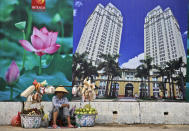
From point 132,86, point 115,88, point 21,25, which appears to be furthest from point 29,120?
point 132,86

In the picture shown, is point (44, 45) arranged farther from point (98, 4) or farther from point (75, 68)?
point (98, 4)

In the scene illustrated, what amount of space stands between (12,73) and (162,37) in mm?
4753

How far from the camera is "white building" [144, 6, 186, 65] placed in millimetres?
9180

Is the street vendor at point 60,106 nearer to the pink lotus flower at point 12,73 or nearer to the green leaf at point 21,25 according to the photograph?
the pink lotus flower at point 12,73

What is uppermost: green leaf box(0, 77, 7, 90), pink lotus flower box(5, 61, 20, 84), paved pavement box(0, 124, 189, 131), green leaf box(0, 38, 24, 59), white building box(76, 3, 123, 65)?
white building box(76, 3, 123, 65)

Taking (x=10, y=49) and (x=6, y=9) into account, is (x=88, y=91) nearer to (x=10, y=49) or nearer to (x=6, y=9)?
(x=10, y=49)

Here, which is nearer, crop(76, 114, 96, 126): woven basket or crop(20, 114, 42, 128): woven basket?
crop(20, 114, 42, 128): woven basket

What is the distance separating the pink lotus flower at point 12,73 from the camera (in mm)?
8734

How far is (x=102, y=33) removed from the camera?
9.30 meters

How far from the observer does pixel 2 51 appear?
28.8ft

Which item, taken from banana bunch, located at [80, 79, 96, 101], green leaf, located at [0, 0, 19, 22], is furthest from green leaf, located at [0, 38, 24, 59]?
banana bunch, located at [80, 79, 96, 101]

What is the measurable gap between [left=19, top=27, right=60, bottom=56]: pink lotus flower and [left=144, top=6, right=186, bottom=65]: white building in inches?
112

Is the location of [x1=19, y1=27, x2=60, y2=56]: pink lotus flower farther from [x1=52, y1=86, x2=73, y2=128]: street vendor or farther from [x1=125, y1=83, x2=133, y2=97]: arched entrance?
[x1=125, y1=83, x2=133, y2=97]: arched entrance

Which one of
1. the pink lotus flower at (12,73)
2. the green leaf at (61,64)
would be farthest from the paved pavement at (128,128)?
Answer: the green leaf at (61,64)
